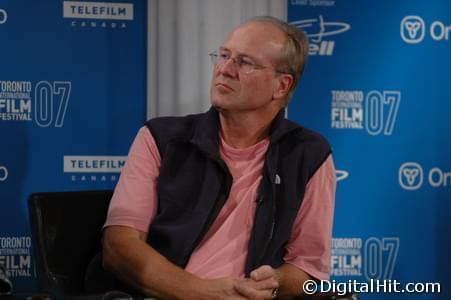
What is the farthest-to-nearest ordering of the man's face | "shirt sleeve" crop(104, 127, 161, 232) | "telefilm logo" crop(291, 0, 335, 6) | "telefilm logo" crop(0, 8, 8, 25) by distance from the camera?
"telefilm logo" crop(291, 0, 335, 6), "telefilm logo" crop(0, 8, 8, 25), the man's face, "shirt sleeve" crop(104, 127, 161, 232)

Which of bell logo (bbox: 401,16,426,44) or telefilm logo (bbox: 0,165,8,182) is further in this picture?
bell logo (bbox: 401,16,426,44)

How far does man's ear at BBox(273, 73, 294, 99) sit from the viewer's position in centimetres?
272

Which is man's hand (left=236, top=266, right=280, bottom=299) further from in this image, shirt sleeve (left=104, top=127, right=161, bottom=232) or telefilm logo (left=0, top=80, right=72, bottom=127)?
telefilm logo (left=0, top=80, right=72, bottom=127)

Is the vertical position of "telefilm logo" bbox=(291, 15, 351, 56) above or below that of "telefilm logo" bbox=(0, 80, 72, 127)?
above

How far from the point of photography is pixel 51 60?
341cm

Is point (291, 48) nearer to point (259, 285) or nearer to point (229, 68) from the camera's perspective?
point (229, 68)

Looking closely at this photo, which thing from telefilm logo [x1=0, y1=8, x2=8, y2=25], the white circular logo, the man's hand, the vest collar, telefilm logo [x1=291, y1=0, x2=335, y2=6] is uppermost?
telefilm logo [x1=291, y1=0, x2=335, y2=6]

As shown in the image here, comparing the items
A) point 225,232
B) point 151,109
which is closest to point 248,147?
point 225,232

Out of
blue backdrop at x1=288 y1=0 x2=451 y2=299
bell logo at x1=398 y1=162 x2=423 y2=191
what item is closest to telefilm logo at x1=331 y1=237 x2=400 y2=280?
blue backdrop at x1=288 y1=0 x2=451 y2=299

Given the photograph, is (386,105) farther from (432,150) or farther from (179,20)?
(179,20)

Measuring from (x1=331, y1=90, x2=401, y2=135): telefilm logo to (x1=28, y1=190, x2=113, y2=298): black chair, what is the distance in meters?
1.47

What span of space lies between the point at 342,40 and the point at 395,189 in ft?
2.55

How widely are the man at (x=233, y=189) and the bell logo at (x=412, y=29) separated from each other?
1.30m

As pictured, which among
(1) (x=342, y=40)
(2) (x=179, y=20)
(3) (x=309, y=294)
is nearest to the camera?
(3) (x=309, y=294)
